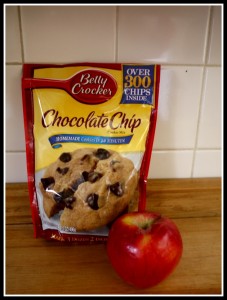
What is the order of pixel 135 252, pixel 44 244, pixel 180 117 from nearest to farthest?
pixel 135 252
pixel 44 244
pixel 180 117

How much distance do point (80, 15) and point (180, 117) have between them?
0.96ft

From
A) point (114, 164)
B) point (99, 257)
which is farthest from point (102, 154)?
point (99, 257)

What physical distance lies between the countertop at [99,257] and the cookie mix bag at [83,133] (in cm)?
4

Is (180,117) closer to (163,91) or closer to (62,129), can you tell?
(163,91)

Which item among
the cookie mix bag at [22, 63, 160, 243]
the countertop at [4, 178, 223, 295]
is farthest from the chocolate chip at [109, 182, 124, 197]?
the countertop at [4, 178, 223, 295]

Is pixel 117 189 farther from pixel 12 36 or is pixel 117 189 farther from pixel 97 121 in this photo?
pixel 12 36

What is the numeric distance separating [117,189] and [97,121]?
0.13 m

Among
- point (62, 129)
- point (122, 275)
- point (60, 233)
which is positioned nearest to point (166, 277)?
point (122, 275)

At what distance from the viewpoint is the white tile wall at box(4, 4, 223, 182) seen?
0.52m

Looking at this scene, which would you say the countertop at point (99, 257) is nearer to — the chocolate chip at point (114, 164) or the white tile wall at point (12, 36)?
the chocolate chip at point (114, 164)

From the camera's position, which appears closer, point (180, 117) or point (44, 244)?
point (44, 244)

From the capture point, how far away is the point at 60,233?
1.70 feet

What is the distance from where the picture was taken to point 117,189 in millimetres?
505

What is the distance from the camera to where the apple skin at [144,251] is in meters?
0.40
